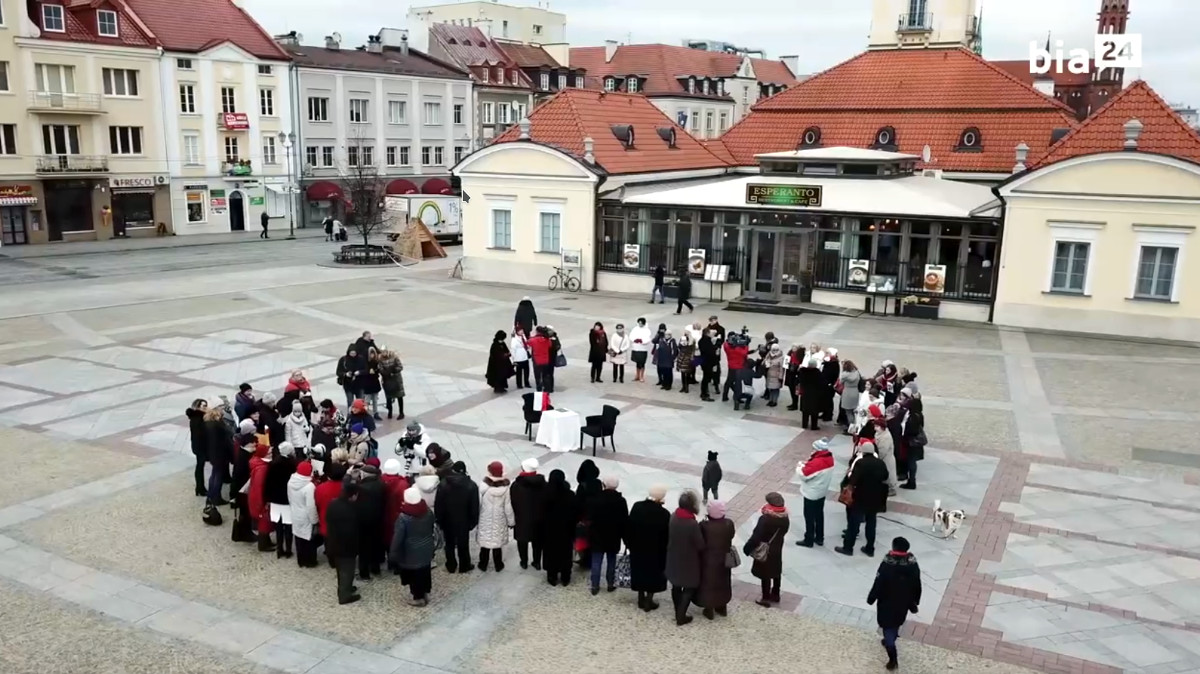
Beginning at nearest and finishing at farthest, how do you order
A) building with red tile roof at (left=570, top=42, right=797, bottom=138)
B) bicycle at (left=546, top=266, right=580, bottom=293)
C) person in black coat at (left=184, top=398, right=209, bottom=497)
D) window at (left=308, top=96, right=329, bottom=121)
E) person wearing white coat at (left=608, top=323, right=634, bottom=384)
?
person in black coat at (left=184, top=398, right=209, bottom=497), person wearing white coat at (left=608, top=323, right=634, bottom=384), bicycle at (left=546, top=266, right=580, bottom=293), window at (left=308, top=96, right=329, bottom=121), building with red tile roof at (left=570, top=42, right=797, bottom=138)

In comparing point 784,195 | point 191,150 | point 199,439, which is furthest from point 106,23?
point 199,439

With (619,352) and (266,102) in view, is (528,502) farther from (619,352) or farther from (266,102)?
(266,102)

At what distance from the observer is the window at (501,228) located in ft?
113

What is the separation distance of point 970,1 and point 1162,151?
826 inches

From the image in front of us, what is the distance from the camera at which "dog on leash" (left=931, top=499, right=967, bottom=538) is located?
1205 centimetres

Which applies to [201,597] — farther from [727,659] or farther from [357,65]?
[357,65]

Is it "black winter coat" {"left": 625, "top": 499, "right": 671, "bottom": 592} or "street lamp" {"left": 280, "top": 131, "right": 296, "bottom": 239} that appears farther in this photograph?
"street lamp" {"left": 280, "top": 131, "right": 296, "bottom": 239}

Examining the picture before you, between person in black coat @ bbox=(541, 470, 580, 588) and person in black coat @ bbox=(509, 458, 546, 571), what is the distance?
2.9 inches

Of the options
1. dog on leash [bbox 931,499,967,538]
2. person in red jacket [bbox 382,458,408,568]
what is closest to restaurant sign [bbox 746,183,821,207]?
dog on leash [bbox 931,499,967,538]

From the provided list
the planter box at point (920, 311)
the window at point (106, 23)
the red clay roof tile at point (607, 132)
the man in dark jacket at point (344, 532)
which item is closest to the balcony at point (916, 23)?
the red clay roof tile at point (607, 132)

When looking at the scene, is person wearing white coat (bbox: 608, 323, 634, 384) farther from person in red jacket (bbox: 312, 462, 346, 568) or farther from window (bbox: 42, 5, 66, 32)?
window (bbox: 42, 5, 66, 32)

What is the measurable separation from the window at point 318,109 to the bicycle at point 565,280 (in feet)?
96.0

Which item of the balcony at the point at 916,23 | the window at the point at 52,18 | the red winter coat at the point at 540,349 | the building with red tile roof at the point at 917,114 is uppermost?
the balcony at the point at 916,23

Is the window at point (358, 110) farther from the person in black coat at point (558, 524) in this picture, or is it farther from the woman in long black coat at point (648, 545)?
the woman in long black coat at point (648, 545)
